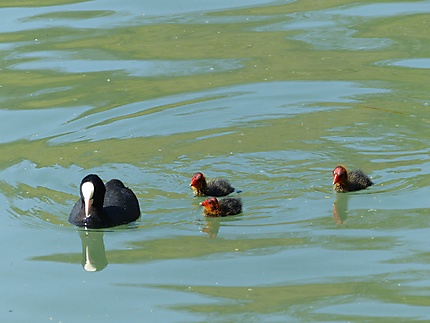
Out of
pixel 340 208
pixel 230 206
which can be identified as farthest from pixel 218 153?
pixel 340 208

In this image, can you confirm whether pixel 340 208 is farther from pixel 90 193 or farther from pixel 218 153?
pixel 90 193

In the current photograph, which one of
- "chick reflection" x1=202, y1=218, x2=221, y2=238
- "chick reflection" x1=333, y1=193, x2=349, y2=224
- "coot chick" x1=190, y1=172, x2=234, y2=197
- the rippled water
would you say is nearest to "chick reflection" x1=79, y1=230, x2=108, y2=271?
the rippled water

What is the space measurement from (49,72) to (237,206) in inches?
181

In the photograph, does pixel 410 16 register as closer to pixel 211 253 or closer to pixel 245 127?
pixel 245 127

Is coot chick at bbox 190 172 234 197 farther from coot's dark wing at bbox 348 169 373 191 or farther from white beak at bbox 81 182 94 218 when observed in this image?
coot's dark wing at bbox 348 169 373 191

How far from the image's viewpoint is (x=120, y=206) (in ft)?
28.8

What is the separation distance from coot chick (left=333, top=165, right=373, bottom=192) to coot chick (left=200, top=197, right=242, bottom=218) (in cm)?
78

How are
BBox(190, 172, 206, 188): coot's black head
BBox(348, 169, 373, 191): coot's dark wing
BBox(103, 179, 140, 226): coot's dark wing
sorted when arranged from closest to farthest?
BBox(103, 179, 140, 226): coot's dark wing, BBox(348, 169, 373, 191): coot's dark wing, BBox(190, 172, 206, 188): coot's black head

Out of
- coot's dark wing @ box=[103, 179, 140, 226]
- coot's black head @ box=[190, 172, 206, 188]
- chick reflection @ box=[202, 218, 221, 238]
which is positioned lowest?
chick reflection @ box=[202, 218, 221, 238]

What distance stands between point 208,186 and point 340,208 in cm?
108

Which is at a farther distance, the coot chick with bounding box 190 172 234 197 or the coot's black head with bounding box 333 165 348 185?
the coot chick with bounding box 190 172 234 197

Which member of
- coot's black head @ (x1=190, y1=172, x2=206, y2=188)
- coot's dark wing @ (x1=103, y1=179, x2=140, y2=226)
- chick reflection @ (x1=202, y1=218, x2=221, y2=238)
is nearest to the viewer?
chick reflection @ (x1=202, y1=218, x2=221, y2=238)

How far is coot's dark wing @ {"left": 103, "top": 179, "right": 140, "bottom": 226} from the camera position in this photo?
8.73 meters

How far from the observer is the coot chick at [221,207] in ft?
28.2
